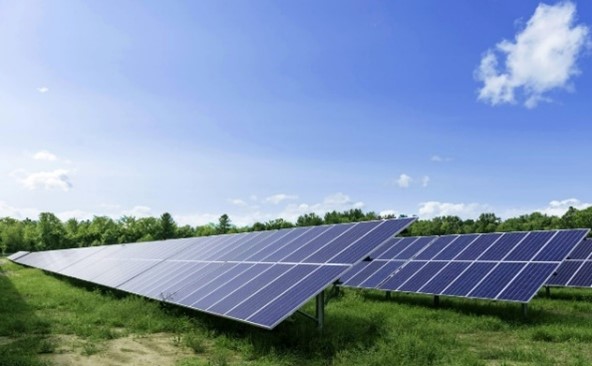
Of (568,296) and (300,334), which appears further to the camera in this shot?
(568,296)

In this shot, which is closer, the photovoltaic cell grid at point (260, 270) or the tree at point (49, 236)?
the photovoltaic cell grid at point (260, 270)

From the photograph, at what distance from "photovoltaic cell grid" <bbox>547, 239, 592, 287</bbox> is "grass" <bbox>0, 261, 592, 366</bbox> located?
136 centimetres

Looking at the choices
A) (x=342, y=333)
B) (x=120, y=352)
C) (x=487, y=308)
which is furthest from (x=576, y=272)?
(x=120, y=352)

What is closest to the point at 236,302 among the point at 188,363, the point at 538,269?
the point at 188,363

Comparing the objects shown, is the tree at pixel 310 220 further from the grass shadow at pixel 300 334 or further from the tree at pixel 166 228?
the grass shadow at pixel 300 334

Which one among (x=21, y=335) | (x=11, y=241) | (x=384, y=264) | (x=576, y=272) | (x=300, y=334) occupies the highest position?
(x=11, y=241)

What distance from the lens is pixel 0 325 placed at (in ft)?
44.3

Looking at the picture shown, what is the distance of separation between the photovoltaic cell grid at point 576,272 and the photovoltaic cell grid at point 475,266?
8.65 feet

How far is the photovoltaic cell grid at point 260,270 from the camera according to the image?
10305mm

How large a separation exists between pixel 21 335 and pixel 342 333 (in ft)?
25.2

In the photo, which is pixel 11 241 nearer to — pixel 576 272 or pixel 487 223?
pixel 487 223

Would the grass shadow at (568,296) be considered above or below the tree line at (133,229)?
below

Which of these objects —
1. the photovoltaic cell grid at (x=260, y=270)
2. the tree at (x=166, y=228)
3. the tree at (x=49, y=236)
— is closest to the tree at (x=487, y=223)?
the photovoltaic cell grid at (x=260, y=270)

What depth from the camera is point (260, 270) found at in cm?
1290
